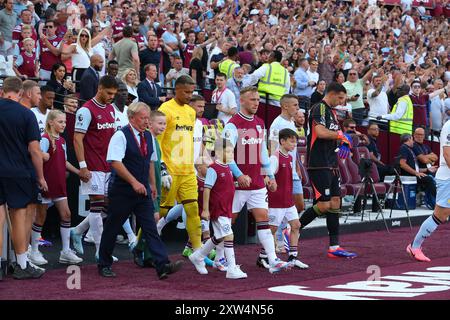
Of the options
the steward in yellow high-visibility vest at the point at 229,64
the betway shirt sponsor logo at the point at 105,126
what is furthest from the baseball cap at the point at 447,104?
the betway shirt sponsor logo at the point at 105,126

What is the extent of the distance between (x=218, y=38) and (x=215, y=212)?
33.3ft

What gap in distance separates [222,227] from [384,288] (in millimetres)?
1883

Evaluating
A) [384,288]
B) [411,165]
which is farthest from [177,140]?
[411,165]

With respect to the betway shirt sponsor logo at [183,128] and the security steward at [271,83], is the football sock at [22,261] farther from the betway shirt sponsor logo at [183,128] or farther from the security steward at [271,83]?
the security steward at [271,83]

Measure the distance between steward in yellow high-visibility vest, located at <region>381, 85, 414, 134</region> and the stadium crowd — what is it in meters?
0.03

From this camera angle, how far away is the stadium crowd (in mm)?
10672

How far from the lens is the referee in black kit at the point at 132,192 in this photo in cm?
945

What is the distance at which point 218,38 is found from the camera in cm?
1962

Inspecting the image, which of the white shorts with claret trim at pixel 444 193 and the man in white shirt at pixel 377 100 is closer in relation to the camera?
the white shorts with claret trim at pixel 444 193

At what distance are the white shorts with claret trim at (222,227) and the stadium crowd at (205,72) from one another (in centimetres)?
10

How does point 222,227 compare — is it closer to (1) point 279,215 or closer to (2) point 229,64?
(1) point 279,215

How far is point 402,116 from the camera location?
65.1 feet

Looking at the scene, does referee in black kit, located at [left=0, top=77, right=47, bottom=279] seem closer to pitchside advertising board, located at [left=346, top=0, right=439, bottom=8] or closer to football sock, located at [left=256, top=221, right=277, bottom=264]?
football sock, located at [left=256, top=221, right=277, bottom=264]
